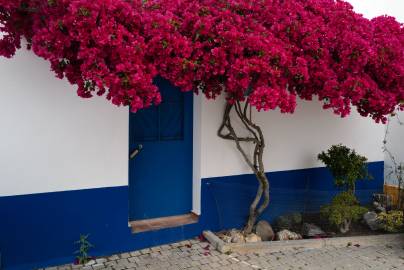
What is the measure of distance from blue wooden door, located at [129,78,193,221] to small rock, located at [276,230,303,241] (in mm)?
1340

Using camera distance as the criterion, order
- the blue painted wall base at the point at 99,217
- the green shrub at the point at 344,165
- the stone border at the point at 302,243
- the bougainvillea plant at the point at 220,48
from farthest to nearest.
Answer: the green shrub at the point at 344,165 → the stone border at the point at 302,243 → the blue painted wall base at the point at 99,217 → the bougainvillea plant at the point at 220,48

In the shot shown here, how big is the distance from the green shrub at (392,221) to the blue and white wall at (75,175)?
995mm

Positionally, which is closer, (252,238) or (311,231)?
(252,238)

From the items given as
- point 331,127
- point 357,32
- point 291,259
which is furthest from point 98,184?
point 331,127

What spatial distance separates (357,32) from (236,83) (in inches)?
73.7

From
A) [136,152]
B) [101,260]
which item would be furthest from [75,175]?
[101,260]

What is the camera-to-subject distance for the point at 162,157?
5734 mm

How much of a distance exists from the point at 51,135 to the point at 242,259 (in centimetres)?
278

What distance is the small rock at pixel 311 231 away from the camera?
589 centimetres

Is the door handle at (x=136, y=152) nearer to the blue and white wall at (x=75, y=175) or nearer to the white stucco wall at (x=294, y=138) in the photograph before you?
the blue and white wall at (x=75, y=175)

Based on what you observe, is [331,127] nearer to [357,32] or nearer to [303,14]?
[357,32]

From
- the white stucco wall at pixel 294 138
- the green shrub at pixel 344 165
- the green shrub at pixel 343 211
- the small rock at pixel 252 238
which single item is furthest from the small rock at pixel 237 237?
the green shrub at pixel 344 165

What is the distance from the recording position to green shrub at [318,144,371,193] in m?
6.32

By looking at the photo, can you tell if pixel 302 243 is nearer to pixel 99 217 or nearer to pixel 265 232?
pixel 265 232
